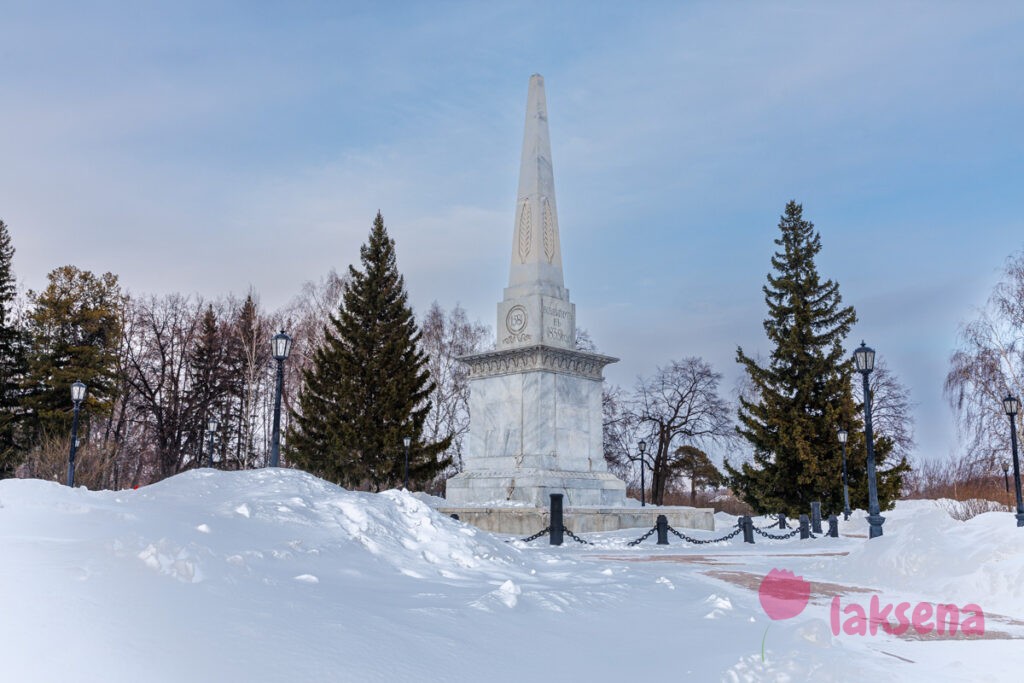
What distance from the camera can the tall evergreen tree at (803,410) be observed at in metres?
36.7

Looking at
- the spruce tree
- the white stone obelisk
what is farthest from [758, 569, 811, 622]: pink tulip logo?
the spruce tree

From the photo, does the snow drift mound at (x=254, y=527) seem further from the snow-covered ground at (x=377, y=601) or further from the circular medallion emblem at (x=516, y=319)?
the circular medallion emblem at (x=516, y=319)

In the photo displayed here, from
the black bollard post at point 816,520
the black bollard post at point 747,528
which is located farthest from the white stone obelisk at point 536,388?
the black bollard post at point 816,520

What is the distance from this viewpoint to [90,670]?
4.21m

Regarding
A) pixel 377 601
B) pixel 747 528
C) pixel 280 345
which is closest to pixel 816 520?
pixel 747 528

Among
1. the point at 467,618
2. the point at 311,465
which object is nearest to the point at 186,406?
the point at 311,465

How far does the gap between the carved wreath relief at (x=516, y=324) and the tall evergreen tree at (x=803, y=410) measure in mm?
15829

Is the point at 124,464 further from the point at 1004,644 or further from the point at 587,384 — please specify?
the point at 1004,644

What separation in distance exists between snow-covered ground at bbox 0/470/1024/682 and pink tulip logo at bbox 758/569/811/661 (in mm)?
160

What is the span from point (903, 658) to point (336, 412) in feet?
111

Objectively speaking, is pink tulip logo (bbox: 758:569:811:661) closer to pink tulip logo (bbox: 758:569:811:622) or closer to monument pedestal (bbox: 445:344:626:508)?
pink tulip logo (bbox: 758:569:811:622)

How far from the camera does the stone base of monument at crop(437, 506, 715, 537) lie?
22.1 m

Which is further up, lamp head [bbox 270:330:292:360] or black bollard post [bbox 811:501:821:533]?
lamp head [bbox 270:330:292:360]

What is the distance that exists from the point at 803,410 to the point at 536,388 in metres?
17.7
